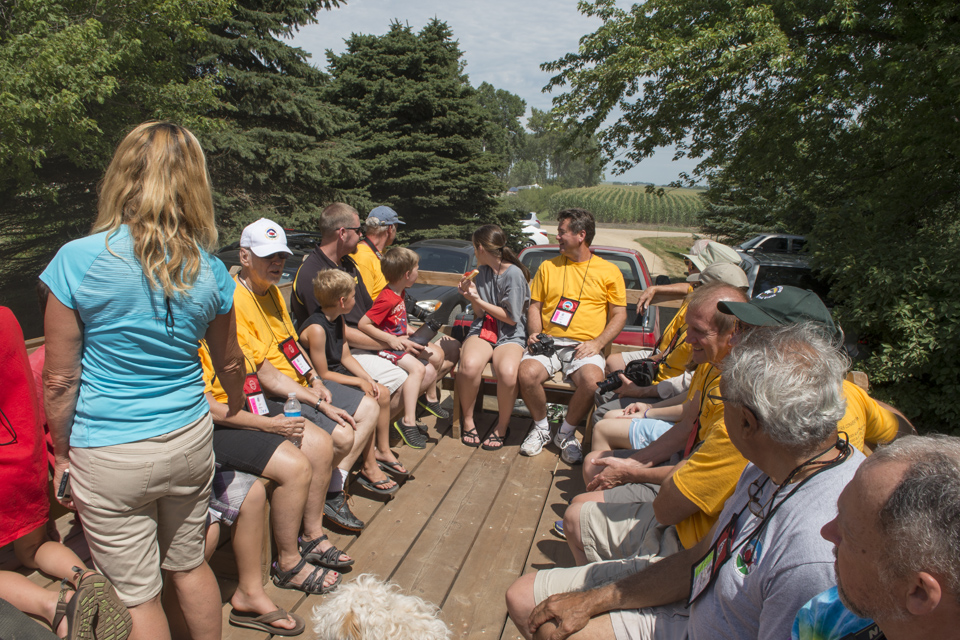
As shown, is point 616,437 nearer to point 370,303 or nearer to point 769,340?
point 769,340

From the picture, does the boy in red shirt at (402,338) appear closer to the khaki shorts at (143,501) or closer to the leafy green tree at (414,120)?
the khaki shorts at (143,501)

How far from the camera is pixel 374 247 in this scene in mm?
4598

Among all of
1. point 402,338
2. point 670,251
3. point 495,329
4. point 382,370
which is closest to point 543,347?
point 495,329

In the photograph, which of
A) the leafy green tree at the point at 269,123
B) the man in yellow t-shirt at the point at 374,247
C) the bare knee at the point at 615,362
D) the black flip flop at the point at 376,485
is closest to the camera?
the black flip flop at the point at 376,485

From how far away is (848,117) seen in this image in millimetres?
8836

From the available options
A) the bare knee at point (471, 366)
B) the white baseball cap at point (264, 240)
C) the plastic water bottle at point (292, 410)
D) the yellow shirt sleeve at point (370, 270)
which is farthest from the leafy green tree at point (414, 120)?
the plastic water bottle at point (292, 410)

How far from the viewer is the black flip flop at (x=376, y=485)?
3.28m

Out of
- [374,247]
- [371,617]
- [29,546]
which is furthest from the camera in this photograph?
[374,247]

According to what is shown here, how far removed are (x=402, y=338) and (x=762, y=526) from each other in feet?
10.0

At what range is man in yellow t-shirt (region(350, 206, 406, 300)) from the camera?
432cm

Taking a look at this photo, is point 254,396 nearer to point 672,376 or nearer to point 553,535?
point 553,535

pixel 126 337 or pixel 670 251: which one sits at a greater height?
pixel 126 337

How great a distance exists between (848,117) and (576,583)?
957 centimetres

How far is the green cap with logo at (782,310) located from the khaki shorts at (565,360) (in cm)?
188
